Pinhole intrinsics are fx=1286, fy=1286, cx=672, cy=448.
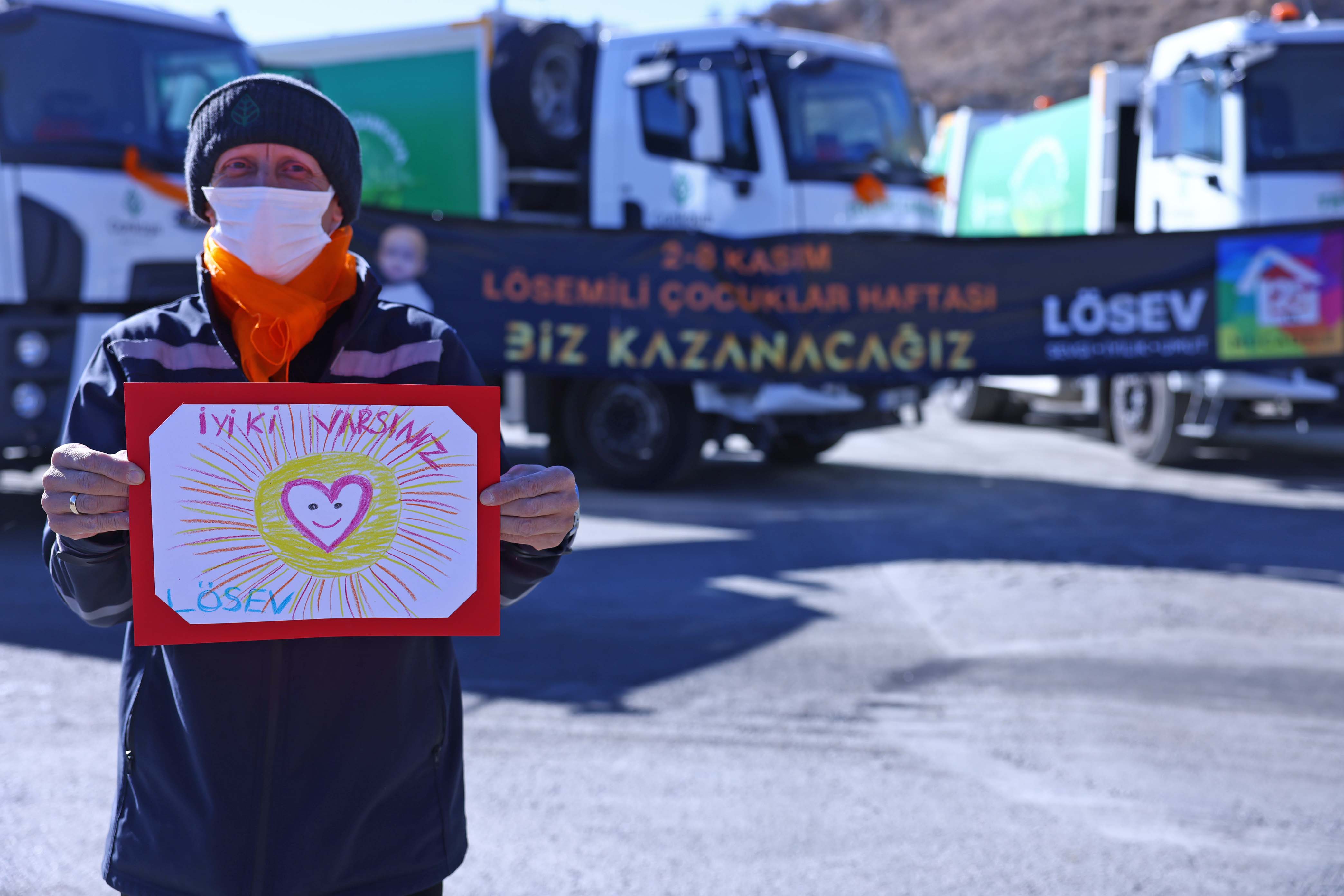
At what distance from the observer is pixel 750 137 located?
9.12 meters

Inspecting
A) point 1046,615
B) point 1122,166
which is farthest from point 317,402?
point 1122,166

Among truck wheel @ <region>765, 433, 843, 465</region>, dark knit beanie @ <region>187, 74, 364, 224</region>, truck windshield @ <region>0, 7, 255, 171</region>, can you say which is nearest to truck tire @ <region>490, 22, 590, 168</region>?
truck windshield @ <region>0, 7, 255, 171</region>

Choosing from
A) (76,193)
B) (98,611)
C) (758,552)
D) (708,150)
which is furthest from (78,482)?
(708,150)

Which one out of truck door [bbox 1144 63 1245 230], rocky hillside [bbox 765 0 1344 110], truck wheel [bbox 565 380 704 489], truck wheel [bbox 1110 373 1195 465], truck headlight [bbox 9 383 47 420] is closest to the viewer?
truck headlight [bbox 9 383 47 420]

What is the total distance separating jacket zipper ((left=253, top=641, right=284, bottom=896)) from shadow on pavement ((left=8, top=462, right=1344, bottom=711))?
9.72 ft

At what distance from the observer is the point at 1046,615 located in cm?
607

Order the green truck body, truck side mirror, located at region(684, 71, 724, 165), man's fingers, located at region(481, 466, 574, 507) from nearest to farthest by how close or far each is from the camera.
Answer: man's fingers, located at region(481, 466, 574, 507) < truck side mirror, located at region(684, 71, 724, 165) < the green truck body

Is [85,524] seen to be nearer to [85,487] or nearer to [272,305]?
[85,487]

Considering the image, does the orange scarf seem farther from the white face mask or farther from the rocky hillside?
the rocky hillside

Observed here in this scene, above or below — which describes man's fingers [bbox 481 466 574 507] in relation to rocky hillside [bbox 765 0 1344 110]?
below

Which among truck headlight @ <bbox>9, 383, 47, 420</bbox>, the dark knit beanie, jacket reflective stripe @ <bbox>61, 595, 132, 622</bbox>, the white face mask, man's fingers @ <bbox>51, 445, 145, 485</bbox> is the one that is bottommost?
jacket reflective stripe @ <bbox>61, 595, 132, 622</bbox>

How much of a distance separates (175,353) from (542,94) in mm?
8259

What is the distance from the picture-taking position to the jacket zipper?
1.78m

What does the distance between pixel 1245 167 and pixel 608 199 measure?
4743 mm
